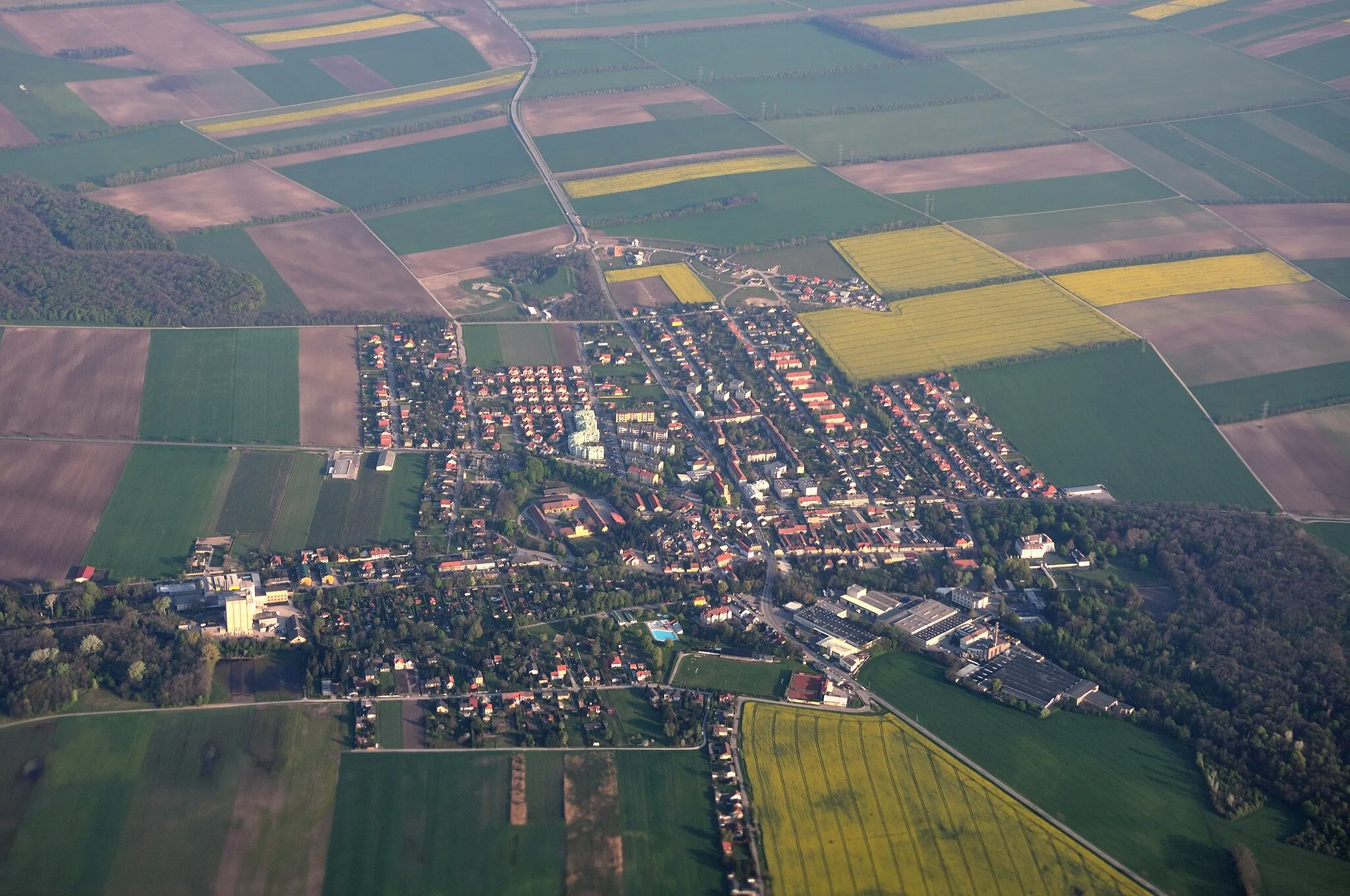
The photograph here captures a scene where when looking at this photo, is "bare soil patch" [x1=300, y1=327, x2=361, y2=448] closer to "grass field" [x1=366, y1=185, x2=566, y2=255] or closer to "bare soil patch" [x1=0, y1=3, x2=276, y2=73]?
"grass field" [x1=366, y1=185, x2=566, y2=255]

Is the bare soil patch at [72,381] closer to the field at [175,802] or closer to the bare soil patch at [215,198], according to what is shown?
the bare soil patch at [215,198]

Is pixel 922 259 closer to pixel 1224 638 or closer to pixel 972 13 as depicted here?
pixel 1224 638

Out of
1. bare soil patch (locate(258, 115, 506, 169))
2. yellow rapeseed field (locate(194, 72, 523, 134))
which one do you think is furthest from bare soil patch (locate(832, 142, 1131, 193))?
yellow rapeseed field (locate(194, 72, 523, 134))

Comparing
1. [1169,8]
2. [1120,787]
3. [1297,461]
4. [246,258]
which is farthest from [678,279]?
[1169,8]

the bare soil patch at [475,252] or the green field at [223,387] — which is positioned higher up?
the green field at [223,387]

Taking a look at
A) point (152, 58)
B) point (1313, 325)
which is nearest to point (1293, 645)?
point (1313, 325)

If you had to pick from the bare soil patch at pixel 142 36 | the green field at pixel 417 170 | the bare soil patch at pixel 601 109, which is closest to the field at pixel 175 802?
the green field at pixel 417 170
